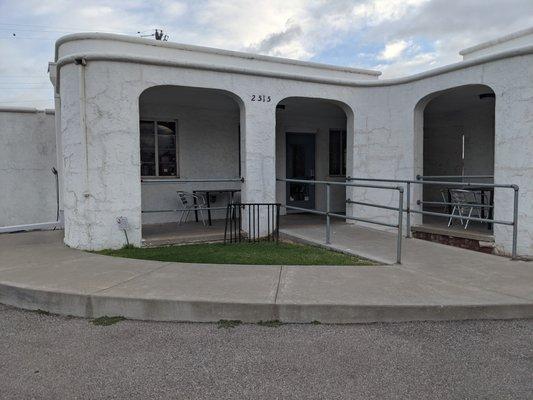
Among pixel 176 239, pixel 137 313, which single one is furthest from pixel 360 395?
pixel 176 239

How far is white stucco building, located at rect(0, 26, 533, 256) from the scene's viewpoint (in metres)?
7.53

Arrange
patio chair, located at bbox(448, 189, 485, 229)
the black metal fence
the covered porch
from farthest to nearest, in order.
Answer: patio chair, located at bbox(448, 189, 485, 229) → the covered porch → the black metal fence

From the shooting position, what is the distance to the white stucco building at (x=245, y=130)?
7.53m

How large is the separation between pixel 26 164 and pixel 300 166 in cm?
722

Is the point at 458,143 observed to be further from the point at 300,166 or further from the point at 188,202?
the point at 188,202

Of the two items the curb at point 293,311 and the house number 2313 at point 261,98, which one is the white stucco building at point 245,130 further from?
the curb at point 293,311

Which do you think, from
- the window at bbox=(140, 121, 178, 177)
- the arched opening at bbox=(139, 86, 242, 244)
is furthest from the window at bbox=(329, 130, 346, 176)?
the window at bbox=(140, 121, 178, 177)

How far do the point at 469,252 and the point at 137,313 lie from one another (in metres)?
5.38

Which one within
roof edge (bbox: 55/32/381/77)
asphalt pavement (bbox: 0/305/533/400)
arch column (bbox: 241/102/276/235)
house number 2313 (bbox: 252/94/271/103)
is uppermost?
roof edge (bbox: 55/32/381/77)

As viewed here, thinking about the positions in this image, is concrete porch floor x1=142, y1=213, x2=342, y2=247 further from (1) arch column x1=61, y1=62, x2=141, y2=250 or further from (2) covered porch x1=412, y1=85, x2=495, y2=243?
(2) covered porch x1=412, y1=85, x2=495, y2=243

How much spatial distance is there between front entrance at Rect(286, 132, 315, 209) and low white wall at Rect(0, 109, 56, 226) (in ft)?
20.6

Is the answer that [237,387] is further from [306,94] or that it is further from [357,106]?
[357,106]

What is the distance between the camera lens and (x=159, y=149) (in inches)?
420

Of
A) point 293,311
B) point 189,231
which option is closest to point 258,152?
point 189,231
